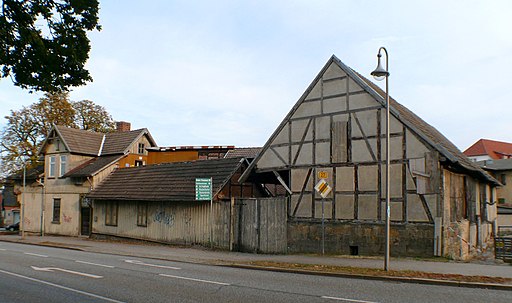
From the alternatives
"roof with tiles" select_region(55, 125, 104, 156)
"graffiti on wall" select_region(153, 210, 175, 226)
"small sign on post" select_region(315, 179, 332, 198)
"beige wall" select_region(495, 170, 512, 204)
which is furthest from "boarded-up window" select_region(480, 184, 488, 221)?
"beige wall" select_region(495, 170, 512, 204)

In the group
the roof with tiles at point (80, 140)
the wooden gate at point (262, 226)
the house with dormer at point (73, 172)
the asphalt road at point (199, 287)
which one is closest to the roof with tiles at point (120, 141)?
the house with dormer at point (73, 172)

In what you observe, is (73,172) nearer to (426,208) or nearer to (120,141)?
(120,141)

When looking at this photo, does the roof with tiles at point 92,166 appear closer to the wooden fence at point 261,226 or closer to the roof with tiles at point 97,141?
the roof with tiles at point 97,141

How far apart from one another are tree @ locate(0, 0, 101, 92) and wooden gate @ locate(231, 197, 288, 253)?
39.6 feet

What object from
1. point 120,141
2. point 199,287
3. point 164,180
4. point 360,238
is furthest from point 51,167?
point 199,287

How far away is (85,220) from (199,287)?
83.8ft

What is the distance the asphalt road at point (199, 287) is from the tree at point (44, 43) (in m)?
4.79

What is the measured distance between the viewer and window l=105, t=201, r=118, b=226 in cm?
3017

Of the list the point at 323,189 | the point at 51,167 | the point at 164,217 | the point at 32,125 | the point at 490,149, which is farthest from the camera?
the point at 490,149

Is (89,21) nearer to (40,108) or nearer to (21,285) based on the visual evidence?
(21,285)

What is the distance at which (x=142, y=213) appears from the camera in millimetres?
27891

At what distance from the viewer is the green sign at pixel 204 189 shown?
880 inches

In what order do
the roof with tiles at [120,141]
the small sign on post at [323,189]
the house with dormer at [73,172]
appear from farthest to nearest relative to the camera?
the roof with tiles at [120,141] < the house with dormer at [73,172] < the small sign on post at [323,189]

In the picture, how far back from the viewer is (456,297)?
9.62m
